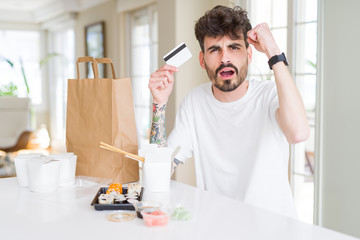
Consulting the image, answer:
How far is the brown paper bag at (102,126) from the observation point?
1.38 metres

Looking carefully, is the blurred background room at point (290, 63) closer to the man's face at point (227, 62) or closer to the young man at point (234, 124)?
the young man at point (234, 124)

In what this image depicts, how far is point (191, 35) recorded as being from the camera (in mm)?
3570

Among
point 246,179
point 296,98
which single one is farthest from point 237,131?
point 296,98

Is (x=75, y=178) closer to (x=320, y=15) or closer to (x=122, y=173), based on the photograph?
(x=122, y=173)

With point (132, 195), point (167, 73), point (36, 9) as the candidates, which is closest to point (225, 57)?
point (167, 73)

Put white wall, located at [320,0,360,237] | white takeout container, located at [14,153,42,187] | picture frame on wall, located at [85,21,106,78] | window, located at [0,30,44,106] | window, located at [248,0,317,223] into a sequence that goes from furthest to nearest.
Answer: window, located at [0,30,44,106]
picture frame on wall, located at [85,21,106,78]
window, located at [248,0,317,223]
white wall, located at [320,0,360,237]
white takeout container, located at [14,153,42,187]

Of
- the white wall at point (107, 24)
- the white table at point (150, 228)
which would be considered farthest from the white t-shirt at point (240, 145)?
the white wall at point (107, 24)

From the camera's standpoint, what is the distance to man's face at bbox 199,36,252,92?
1.48 metres

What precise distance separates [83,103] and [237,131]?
587mm

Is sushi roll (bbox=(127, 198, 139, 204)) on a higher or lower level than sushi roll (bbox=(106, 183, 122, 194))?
lower

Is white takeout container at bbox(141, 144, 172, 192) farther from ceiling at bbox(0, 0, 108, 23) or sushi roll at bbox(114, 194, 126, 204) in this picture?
ceiling at bbox(0, 0, 108, 23)

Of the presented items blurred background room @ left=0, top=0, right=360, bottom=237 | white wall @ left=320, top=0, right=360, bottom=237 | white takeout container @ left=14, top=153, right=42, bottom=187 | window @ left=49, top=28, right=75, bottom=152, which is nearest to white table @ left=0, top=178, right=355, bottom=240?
white takeout container @ left=14, top=153, right=42, bottom=187

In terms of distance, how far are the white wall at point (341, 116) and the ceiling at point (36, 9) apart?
4.07 metres

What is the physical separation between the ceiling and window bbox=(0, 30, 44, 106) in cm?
27
